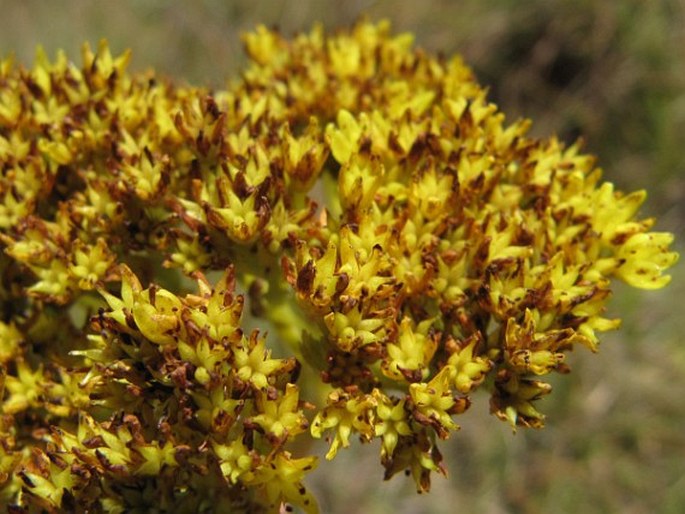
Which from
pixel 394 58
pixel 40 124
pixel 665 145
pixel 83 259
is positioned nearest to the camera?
pixel 83 259

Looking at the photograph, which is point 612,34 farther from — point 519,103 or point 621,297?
→ point 621,297

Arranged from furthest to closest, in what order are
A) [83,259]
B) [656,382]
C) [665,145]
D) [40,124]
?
[665,145] < [656,382] < [40,124] < [83,259]

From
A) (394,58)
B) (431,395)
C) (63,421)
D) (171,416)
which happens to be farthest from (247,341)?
(394,58)

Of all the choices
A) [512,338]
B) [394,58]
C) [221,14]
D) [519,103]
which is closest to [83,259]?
[512,338]

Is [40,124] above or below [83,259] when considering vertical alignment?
above

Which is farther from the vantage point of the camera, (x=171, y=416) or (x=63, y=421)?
(x=63, y=421)

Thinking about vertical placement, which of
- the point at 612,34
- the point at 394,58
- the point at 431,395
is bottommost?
the point at 431,395

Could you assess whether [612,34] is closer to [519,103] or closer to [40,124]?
[519,103]
